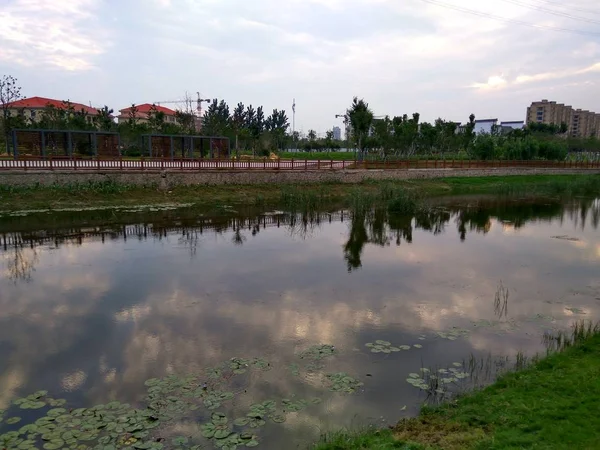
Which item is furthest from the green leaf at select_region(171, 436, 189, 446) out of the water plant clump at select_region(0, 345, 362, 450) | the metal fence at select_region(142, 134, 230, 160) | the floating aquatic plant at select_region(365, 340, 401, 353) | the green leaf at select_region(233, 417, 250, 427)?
the metal fence at select_region(142, 134, 230, 160)

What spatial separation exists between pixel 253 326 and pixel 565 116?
166 m

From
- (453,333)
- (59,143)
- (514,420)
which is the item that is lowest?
(453,333)

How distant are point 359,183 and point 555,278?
21.2m

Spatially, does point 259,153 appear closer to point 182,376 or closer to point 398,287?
point 398,287

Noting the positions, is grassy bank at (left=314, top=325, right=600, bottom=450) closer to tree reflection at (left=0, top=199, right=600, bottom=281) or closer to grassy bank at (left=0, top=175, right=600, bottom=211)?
tree reflection at (left=0, top=199, right=600, bottom=281)

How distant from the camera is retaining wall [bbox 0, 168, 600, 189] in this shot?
70.9 ft

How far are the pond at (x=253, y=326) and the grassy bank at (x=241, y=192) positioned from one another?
4702 mm

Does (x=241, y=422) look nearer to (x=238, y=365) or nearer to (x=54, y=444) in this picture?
(x=238, y=365)

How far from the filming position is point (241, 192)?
87.6 feet

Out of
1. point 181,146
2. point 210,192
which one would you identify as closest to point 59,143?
point 181,146

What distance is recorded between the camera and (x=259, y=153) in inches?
2243

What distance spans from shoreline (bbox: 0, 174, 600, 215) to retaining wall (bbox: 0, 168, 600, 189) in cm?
27

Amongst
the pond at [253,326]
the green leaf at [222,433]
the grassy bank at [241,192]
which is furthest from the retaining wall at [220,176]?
the green leaf at [222,433]

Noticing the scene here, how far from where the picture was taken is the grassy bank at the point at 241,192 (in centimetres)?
2105
